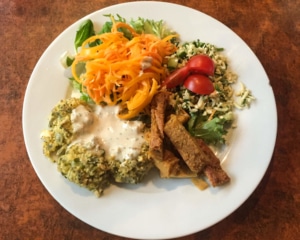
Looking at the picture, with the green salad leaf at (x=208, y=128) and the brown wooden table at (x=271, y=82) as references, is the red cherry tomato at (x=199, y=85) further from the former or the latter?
the brown wooden table at (x=271, y=82)

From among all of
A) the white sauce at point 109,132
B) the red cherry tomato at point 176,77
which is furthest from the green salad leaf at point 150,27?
the white sauce at point 109,132

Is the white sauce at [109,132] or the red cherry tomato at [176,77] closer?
the white sauce at [109,132]

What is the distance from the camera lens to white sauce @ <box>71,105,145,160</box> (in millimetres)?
2113

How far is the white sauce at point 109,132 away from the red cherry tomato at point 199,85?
410 mm

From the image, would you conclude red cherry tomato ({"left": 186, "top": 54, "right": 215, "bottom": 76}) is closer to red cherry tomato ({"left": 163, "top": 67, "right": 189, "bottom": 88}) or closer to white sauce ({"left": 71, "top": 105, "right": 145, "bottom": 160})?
red cherry tomato ({"left": 163, "top": 67, "right": 189, "bottom": 88})

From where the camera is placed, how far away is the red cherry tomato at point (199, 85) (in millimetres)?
2305

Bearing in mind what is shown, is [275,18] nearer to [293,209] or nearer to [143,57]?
[143,57]

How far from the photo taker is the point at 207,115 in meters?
2.31

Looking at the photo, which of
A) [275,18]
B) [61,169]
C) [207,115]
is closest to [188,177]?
[207,115]

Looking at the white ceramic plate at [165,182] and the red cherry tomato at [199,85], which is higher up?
the red cherry tomato at [199,85]

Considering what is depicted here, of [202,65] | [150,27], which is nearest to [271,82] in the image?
[202,65]

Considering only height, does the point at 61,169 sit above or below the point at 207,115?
below

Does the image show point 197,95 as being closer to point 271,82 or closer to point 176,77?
point 176,77

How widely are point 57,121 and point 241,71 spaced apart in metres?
1.24
